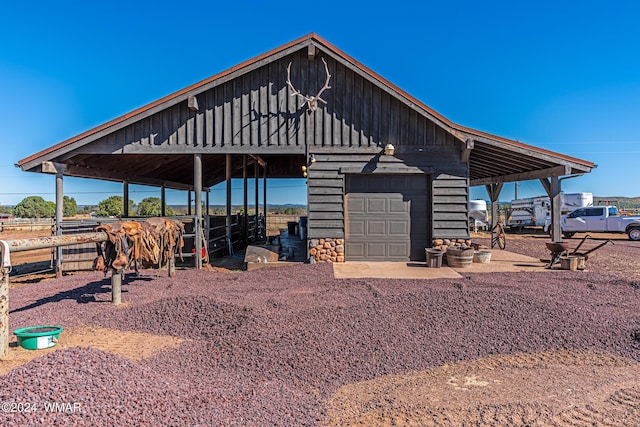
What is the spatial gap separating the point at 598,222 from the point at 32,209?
6664 centimetres

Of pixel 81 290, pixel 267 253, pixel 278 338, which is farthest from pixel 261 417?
pixel 267 253

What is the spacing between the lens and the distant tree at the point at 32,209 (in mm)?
54875

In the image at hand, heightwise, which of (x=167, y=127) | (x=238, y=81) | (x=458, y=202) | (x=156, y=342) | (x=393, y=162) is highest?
(x=238, y=81)

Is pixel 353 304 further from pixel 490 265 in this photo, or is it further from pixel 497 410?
pixel 490 265

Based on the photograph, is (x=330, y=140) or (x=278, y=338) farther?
(x=330, y=140)

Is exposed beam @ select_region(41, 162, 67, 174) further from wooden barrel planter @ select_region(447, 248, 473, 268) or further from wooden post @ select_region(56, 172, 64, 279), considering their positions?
wooden barrel planter @ select_region(447, 248, 473, 268)

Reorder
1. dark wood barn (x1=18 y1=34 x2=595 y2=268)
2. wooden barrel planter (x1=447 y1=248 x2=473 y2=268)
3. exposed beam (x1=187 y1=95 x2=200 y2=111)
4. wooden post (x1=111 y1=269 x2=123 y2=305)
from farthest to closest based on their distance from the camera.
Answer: dark wood barn (x1=18 y1=34 x2=595 y2=268), exposed beam (x1=187 y1=95 x2=200 y2=111), wooden barrel planter (x1=447 y1=248 x2=473 y2=268), wooden post (x1=111 y1=269 x2=123 y2=305)

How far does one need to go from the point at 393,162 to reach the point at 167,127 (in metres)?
6.08

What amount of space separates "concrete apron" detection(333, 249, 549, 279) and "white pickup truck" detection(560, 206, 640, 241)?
1361 centimetres

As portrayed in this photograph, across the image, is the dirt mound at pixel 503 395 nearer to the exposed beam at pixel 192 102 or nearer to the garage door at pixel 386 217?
the garage door at pixel 386 217

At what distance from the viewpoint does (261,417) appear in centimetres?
300

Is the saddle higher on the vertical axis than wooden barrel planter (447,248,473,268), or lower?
higher

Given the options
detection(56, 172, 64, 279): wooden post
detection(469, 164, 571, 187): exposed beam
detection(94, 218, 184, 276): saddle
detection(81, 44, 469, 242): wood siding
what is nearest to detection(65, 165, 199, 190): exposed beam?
detection(56, 172, 64, 279): wooden post

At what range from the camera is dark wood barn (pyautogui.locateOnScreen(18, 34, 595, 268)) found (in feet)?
32.7
